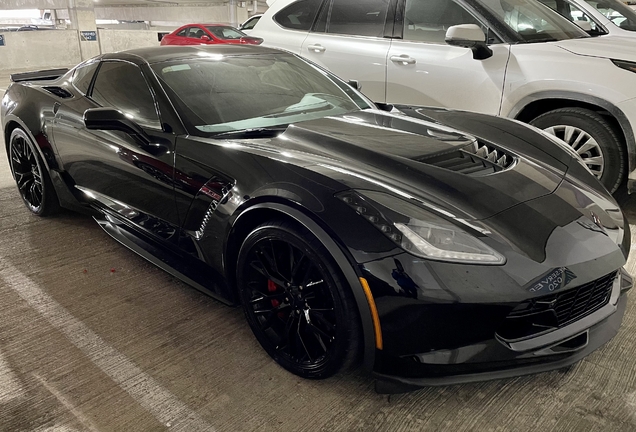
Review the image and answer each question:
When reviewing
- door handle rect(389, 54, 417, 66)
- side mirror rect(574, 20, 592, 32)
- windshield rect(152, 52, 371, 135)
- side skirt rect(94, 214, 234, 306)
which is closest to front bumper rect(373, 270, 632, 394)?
side skirt rect(94, 214, 234, 306)

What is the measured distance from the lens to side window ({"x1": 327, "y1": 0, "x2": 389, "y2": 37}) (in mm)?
4621

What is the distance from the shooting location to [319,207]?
184 centimetres

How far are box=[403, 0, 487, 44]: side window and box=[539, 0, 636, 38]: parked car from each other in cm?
82

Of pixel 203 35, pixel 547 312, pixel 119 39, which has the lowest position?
pixel 119 39

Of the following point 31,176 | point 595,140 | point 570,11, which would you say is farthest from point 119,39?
point 595,140

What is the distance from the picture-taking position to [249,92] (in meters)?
2.72

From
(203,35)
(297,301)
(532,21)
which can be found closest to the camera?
(297,301)

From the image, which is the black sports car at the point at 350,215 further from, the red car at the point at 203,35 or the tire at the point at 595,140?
the red car at the point at 203,35

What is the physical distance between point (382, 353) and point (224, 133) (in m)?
1.20

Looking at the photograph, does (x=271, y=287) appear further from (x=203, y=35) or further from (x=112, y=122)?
(x=203, y=35)

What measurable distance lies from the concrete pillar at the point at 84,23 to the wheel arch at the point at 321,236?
16.9 m

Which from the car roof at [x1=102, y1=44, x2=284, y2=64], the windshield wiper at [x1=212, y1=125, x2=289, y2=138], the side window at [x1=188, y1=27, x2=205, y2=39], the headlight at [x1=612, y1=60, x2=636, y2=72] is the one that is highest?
the car roof at [x1=102, y1=44, x2=284, y2=64]

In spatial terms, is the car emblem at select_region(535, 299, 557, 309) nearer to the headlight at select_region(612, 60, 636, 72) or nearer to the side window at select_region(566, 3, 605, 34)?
the headlight at select_region(612, 60, 636, 72)

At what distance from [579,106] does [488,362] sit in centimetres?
278
